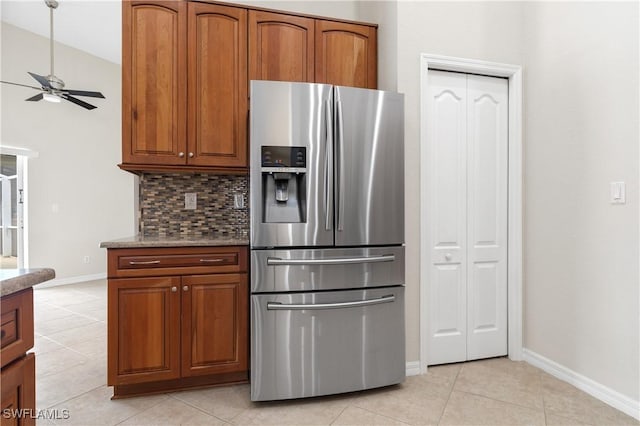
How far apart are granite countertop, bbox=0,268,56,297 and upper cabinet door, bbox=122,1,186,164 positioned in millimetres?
1542

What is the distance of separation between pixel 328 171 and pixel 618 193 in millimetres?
1649

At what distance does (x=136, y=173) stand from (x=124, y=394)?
4.90 ft

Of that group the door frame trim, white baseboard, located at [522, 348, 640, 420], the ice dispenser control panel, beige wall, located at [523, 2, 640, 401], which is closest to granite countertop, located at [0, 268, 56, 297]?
the ice dispenser control panel

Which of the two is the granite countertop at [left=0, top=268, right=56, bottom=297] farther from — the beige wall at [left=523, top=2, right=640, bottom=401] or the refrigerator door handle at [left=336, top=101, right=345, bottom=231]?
the beige wall at [left=523, top=2, right=640, bottom=401]

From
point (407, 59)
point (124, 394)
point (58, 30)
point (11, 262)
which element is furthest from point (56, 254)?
point (407, 59)

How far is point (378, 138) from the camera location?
82.8 inches

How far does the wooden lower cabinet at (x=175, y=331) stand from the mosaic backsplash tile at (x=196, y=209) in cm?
71

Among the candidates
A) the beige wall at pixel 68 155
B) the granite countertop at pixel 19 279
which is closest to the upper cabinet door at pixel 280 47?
the granite countertop at pixel 19 279

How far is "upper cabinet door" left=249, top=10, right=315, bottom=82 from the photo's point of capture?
2.46 metres

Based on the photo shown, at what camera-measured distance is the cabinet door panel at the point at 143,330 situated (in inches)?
78.1

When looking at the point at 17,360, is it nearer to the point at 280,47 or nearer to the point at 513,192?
the point at 280,47

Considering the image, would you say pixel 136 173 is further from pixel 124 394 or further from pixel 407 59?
pixel 407 59

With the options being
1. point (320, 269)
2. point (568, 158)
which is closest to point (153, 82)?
point (320, 269)

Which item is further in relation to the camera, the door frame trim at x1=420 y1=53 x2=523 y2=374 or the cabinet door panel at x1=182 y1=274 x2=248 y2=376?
the door frame trim at x1=420 y1=53 x2=523 y2=374
